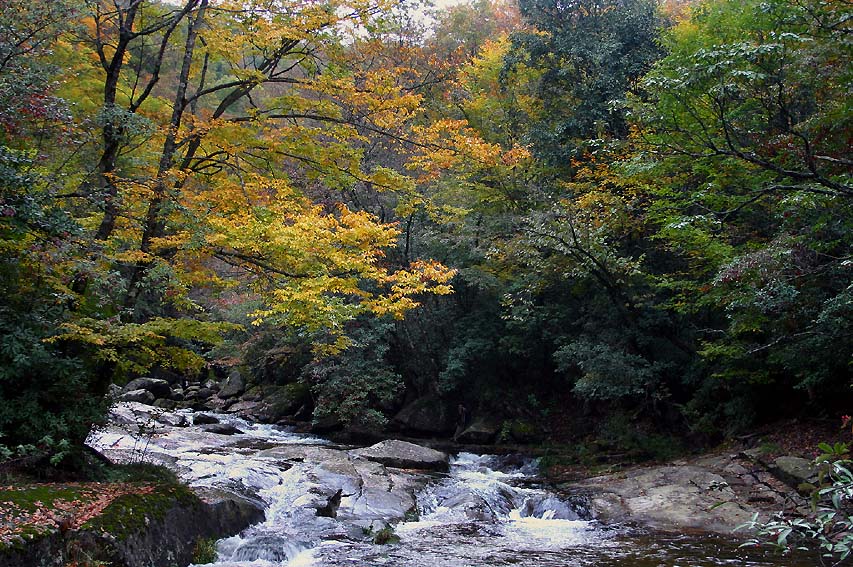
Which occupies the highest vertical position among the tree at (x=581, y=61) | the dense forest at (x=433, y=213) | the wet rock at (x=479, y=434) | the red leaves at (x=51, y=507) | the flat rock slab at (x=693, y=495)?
the tree at (x=581, y=61)

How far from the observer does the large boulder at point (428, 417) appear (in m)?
19.7

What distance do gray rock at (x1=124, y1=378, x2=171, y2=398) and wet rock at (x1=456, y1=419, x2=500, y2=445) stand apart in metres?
13.2

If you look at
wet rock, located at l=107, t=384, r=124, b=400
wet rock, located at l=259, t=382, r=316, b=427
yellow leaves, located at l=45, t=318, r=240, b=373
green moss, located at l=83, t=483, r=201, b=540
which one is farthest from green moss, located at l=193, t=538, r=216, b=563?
wet rock, located at l=259, t=382, r=316, b=427

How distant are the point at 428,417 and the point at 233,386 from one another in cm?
1066

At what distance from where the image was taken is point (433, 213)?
1002 centimetres

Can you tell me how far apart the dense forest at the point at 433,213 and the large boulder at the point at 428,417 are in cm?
12

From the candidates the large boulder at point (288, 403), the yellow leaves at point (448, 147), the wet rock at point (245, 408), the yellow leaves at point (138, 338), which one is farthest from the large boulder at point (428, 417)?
the yellow leaves at point (448, 147)

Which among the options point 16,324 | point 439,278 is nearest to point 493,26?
point 439,278

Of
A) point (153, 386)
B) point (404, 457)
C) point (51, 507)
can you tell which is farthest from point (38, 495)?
point (153, 386)

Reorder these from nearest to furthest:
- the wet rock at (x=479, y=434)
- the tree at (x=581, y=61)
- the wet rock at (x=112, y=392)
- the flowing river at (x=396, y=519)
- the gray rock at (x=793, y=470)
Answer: the flowing river at (x=396, y=519)
the wet rock at (x=112, y=392)
the gray rock at (x=793, y=470)
the tree at (x=581, y=61)
the wet rock at (x=479, y=434)

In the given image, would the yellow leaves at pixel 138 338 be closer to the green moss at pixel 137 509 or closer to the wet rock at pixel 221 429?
the green moss at pixel 137 509

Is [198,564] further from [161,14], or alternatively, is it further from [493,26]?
[493,26]

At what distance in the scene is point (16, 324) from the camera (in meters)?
7.15

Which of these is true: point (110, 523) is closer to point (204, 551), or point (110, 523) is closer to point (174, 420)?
point (204, 551)
